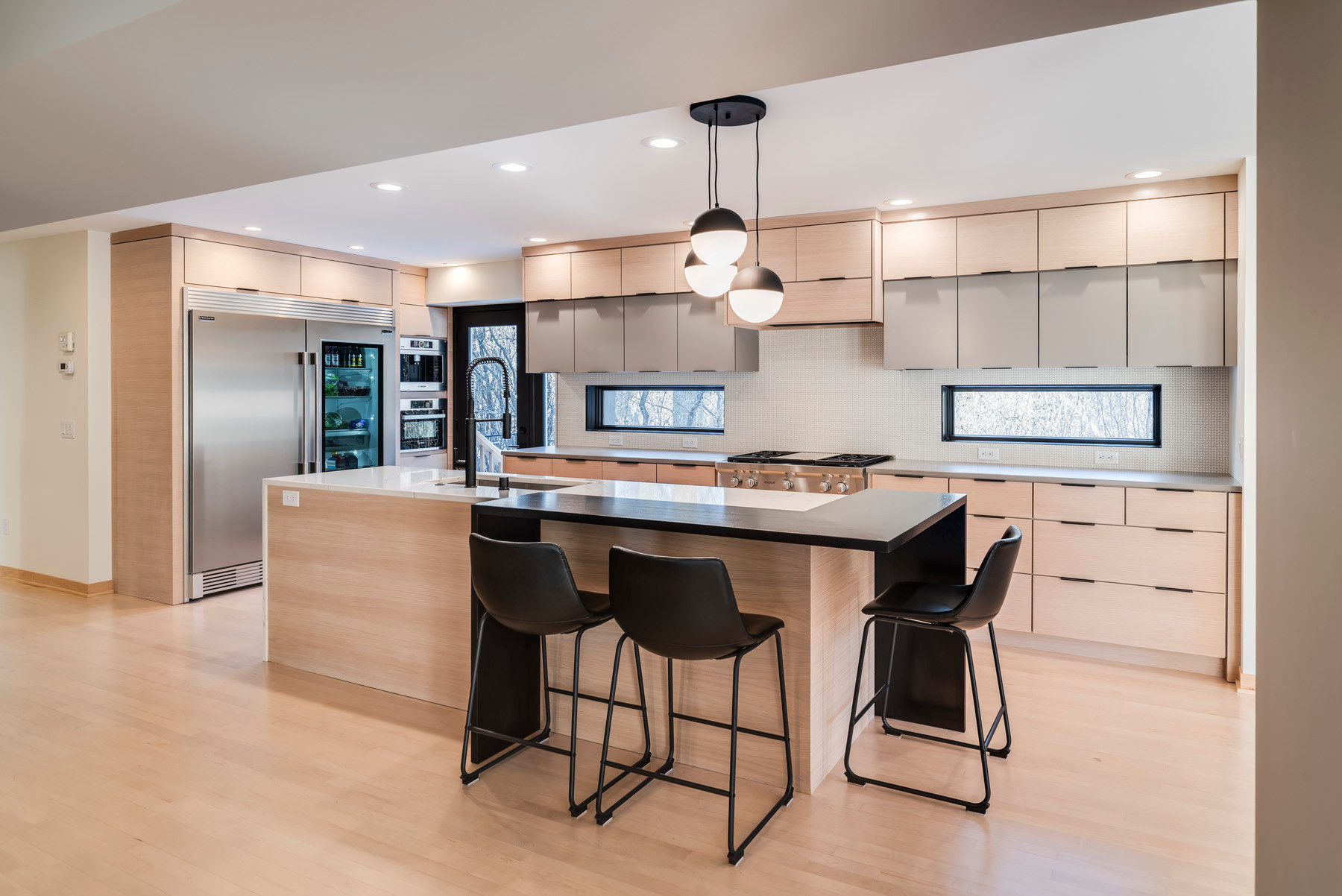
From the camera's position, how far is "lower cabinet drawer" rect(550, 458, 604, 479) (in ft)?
18.2

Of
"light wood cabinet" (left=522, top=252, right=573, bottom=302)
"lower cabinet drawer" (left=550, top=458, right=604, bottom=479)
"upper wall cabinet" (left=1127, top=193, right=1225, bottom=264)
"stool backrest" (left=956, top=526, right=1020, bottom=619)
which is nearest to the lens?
"stool backrest" (left=956, top=526, right=1020, bottom=619)

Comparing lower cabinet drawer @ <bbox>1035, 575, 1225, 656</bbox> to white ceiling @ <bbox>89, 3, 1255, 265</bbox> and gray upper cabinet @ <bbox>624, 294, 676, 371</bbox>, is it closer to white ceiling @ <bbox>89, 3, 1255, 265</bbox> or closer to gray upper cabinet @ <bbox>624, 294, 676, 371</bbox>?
white ceiling @ <bbox>89, 3, 1255, 265</bbox>

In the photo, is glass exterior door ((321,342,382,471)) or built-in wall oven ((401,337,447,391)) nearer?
glass exterior door ((321,342,382,471))

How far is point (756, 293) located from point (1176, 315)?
236 centimetres

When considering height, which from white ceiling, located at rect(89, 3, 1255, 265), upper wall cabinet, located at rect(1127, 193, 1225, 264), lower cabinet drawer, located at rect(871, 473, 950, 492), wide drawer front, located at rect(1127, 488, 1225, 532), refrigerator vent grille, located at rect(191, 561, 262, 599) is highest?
white ceiling, located at rect(89, 3, 1255, 265)

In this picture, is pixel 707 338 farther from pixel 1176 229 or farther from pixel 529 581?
pixel 529 581

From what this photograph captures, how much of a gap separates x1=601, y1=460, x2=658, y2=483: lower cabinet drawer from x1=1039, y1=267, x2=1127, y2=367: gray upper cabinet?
93.9 inches

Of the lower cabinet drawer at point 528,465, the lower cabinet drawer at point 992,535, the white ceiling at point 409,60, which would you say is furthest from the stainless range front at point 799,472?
the white ceiling at point 409,60

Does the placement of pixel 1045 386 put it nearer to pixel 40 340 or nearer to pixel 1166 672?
pixel 1166 672

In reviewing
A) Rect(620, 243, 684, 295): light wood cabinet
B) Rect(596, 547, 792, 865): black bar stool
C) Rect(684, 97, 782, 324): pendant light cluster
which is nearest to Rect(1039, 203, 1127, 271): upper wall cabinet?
Rect(684, 97, 782, 324): pendant light cluster

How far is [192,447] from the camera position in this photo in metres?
5.12

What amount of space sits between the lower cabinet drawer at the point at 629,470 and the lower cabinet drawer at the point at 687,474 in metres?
0.06

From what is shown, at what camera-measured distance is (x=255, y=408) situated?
17.8 feet

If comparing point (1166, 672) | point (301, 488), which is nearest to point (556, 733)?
point (301, 488)
